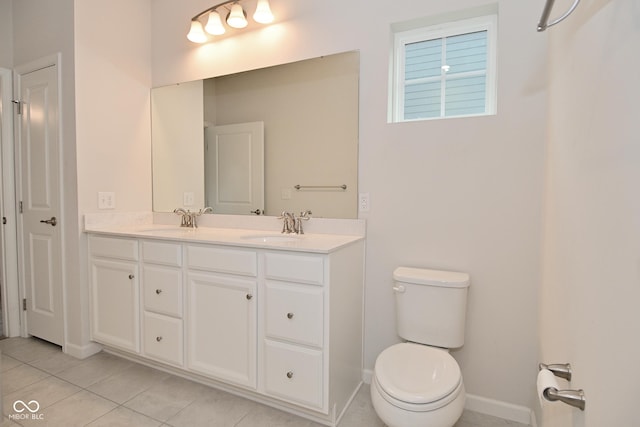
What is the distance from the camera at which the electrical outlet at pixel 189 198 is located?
2.54 metres

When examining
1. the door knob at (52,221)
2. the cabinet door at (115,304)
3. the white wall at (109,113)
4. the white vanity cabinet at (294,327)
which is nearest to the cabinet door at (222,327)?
the white vanity cabinet at (294,327)

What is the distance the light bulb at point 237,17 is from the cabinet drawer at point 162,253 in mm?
1474

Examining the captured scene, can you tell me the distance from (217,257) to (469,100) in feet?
5.24

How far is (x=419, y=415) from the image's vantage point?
3.95 feet

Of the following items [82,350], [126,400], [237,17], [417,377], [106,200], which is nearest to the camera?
[417,377]

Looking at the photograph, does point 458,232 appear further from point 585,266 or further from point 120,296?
point 120,296

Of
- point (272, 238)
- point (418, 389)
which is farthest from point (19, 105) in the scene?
point (418, 389)

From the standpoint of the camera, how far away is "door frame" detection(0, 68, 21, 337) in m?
2.48

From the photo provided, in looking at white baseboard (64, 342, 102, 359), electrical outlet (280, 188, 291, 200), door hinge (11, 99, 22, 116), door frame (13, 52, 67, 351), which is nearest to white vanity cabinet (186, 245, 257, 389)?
electrical outlet (280, 188, 291, 200)

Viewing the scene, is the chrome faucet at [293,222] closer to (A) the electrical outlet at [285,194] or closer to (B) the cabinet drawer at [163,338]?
(A) the electrical outlet at [285,194]

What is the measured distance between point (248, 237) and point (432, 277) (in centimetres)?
108

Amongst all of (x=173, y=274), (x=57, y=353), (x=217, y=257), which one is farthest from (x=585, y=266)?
(x=57, y=353)

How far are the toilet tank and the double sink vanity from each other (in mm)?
295

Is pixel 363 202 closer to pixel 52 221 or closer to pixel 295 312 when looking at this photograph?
pixel 295 312
